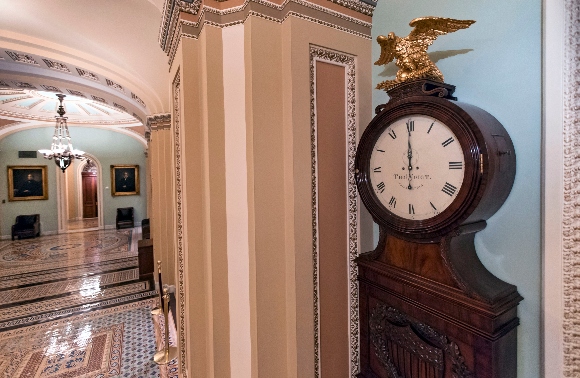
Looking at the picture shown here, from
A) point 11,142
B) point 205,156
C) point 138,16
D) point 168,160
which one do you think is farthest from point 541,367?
point 11,142

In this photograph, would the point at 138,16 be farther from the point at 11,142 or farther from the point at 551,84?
the point at 11,142

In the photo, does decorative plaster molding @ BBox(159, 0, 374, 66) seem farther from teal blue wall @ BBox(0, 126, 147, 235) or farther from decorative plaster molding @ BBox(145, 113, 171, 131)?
teal blue wall @ BBox(0, 126, 147, 235)

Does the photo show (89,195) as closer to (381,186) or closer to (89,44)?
(89,44)

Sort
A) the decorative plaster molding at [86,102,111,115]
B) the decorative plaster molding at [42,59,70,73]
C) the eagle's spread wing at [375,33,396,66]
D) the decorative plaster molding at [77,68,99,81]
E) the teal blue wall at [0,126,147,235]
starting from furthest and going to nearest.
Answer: the teal blue wall at [0,126,147,235] → the decorative plaster molding at [86,102,111,115] → the decorative plaster molding at [77,68,99,81] → the decorative plaster molding at [42,59,70,73] → the eagle's spread wing at [375,33,396,66]

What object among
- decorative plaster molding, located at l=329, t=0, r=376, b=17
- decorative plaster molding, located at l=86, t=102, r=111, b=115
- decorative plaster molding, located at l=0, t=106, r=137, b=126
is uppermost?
decorative plaster molding, located at l=86, t=102, r=111, b=115

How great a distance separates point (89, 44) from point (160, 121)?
1.40 m

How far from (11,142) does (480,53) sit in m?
13.3

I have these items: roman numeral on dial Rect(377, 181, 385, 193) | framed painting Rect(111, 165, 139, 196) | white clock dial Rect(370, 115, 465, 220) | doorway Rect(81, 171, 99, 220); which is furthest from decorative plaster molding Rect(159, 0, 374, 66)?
doorway Rect(81, 171, 99, 220)

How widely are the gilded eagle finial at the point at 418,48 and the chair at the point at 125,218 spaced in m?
12.4

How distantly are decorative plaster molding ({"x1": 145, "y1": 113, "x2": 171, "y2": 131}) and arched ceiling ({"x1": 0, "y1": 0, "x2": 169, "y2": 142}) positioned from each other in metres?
0.09

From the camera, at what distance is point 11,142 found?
962 cm

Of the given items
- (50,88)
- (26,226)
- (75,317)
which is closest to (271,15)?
(75,317)

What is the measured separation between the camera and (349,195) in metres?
1.47

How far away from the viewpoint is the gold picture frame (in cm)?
967
